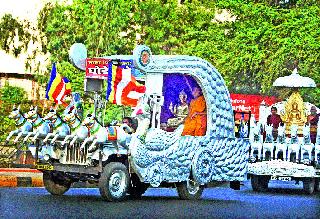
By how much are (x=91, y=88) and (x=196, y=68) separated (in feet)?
6.90

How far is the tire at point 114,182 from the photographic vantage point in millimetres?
17406

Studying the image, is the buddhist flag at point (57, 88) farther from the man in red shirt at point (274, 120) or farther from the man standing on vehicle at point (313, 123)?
the man standing on vehicle at point (313, 123)

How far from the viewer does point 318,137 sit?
72.3ft

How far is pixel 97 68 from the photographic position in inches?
777

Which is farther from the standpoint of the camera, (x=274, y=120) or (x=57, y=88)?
(x=274, y=120)

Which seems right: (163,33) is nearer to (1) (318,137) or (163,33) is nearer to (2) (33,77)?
(2) (33,77)

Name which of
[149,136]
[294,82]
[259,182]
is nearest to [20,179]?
[149,136]

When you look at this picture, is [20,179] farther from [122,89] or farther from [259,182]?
[259,182]

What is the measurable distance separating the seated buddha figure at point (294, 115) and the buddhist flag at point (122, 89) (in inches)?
211

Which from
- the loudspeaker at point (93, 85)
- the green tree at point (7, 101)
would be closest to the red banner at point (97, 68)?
the loudspeaker at point (93, 85)

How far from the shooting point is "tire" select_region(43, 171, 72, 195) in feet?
61.4

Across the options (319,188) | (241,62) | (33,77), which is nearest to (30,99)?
(33,77)

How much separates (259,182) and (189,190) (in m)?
4.15

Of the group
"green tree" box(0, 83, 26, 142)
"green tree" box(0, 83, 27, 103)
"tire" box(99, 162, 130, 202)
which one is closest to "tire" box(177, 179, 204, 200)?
"tire" box(99, 162, 130, 202)
